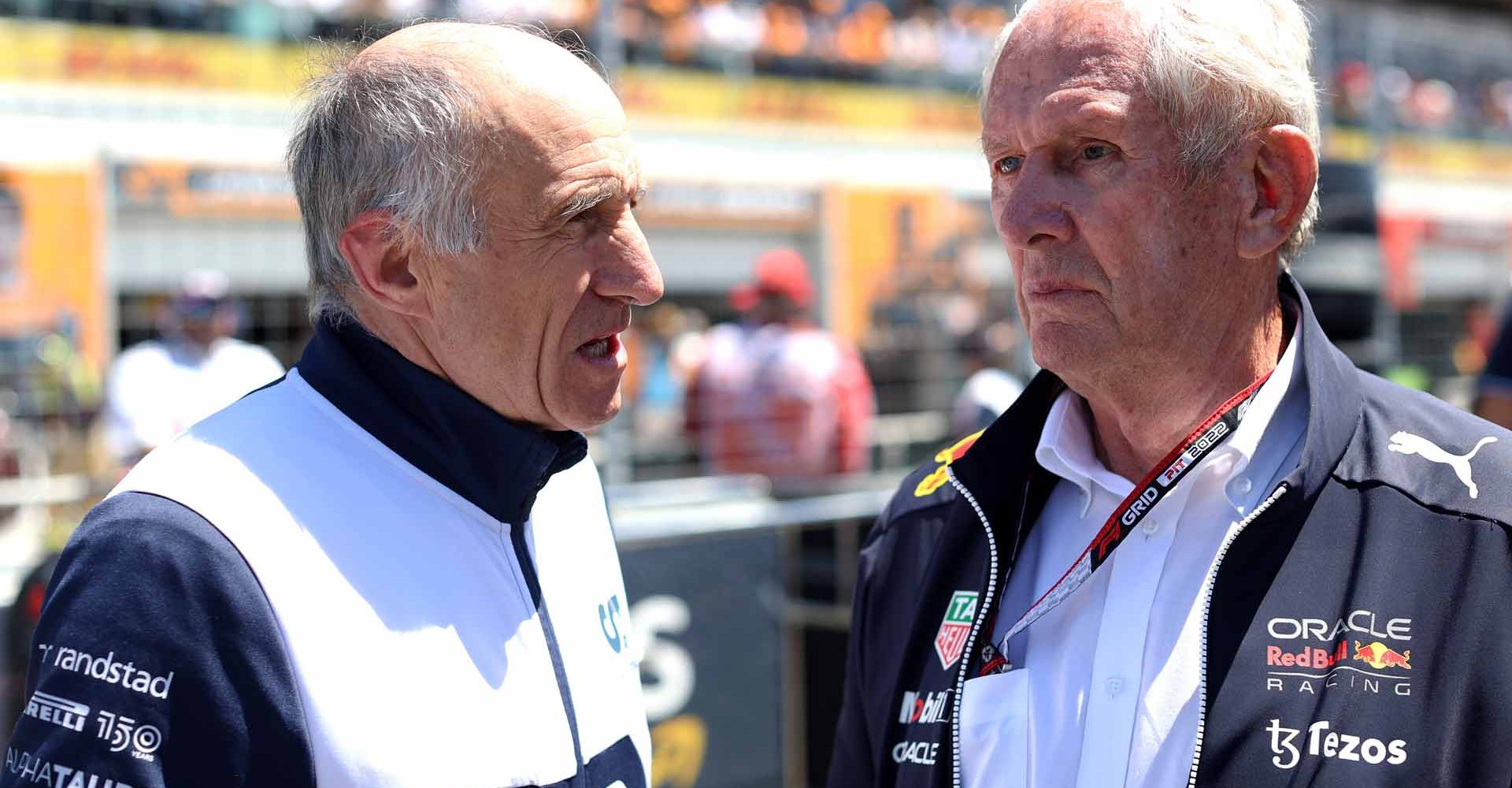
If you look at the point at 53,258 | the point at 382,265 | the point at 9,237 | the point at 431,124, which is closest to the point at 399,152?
the point at 431,124

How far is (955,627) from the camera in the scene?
198cm

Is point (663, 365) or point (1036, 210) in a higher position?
point (1036, 210)

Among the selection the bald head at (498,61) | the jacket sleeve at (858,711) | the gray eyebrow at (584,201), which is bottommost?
the jacket sleeve at (858,711)

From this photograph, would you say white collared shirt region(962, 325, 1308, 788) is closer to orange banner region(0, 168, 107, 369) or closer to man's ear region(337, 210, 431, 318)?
man's ear region(337, 210, 431, 318)

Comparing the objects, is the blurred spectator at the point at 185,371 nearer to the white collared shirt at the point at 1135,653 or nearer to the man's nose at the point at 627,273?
the man's nose at the point at 627,273

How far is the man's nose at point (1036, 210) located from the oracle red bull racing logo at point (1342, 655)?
560 mm

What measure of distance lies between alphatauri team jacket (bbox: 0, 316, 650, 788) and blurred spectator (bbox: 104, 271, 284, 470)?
14.6 ft

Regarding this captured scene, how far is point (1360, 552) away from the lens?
1.73 metres

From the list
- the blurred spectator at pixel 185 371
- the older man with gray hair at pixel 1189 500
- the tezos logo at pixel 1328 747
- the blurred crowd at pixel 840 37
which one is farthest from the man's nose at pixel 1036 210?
the blurred crowd at pixel 840 37

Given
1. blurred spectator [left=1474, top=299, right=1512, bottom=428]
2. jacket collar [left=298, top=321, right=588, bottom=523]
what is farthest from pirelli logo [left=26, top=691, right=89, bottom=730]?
blurred spectator [left=1474, top=299, right=1512, bottom=428]

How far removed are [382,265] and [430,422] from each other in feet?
0.75

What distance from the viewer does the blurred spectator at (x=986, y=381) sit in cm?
481

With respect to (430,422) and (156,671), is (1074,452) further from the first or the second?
(156,671)

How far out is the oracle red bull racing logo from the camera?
1648mm
